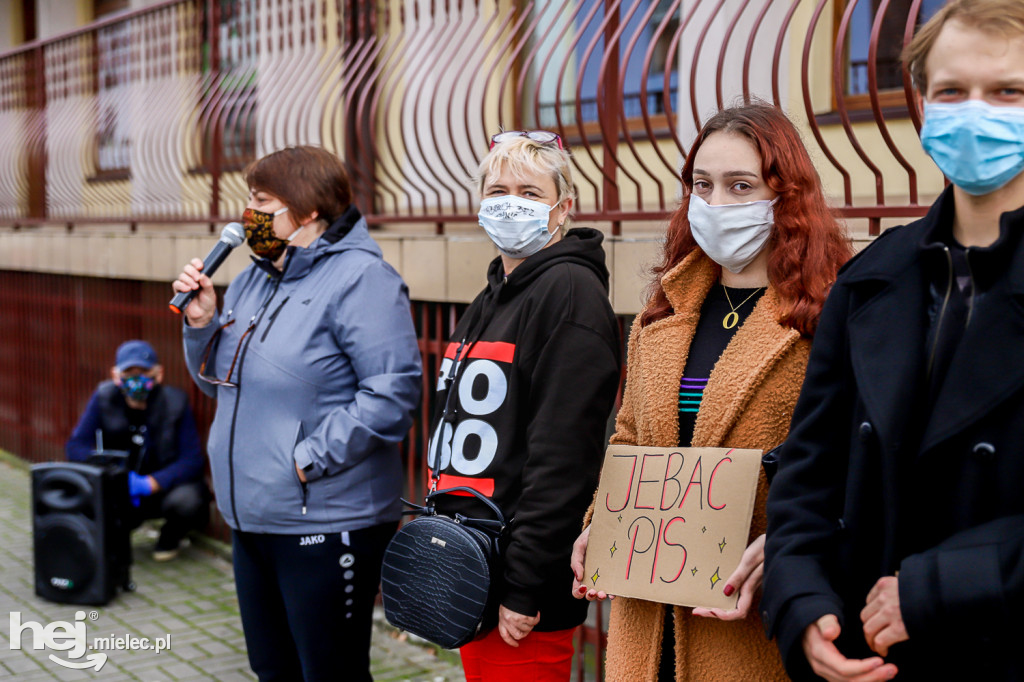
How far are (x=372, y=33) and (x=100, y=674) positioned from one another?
3.82 metres

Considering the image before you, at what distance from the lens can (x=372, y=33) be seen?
6023 mm

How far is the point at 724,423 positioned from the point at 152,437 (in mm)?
5192

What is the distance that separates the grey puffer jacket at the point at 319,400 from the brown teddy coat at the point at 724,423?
131 centimetres

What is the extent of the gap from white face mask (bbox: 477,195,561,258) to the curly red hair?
70 cm

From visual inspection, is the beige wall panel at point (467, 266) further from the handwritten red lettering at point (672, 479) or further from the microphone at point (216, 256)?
the handwritten red lettering at point (672, 479)

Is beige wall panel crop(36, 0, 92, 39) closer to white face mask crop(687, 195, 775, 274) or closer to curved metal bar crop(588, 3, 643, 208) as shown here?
curved metal bar crop(588, 3, 643, 208)

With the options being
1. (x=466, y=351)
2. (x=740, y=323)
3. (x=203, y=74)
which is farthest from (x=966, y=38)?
(x=203, y=74)

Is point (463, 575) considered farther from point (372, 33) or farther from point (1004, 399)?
point (372, 33)

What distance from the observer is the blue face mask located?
5.02 ft

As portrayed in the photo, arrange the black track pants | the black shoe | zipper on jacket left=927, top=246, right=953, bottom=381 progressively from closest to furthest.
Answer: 1. zipper on jacket left=927, top=246, right=953, bottom=381
2. the black track pants
3. the black shoe

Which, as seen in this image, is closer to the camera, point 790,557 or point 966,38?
point 966,38

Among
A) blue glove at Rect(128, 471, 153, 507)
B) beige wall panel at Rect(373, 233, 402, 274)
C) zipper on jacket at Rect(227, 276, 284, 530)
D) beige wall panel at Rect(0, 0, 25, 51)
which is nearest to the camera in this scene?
zipper on jacket at Rect(227, 276, 284, 530)

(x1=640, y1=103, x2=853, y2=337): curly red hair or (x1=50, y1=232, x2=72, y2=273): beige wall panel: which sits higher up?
(x1=640, y1=103, x2=853, y2=337): curly red hair

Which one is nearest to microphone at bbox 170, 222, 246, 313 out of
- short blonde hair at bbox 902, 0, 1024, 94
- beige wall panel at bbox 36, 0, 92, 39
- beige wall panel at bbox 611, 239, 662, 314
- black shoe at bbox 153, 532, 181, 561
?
beige wall panel at bbox 611, 239, 662, 314
